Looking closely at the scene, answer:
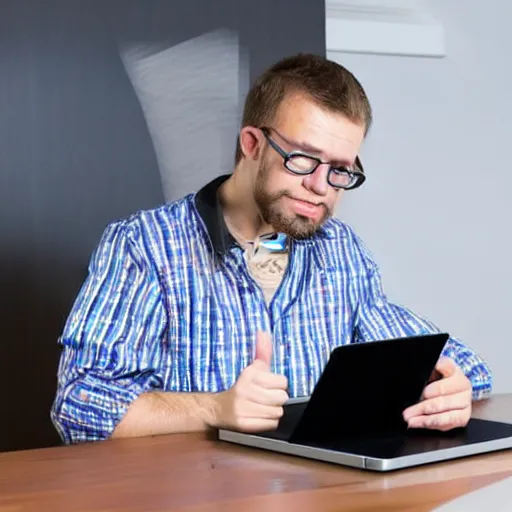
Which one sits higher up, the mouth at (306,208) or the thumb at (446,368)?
the mouth at (306,208)

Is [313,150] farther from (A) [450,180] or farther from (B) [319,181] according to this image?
(A) [450,180]

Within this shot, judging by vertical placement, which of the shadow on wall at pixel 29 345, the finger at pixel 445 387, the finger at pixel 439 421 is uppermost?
the finger at pixel 445 387

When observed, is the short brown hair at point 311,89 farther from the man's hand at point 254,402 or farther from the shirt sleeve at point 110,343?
the man's hand at point 254,402

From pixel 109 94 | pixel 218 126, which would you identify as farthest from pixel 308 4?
pixel 109 94

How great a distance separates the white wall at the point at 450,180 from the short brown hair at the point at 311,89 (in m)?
0.99

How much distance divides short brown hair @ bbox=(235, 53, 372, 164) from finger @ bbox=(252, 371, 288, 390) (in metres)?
0.61

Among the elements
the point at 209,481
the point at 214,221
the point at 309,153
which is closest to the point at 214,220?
the point at 214,221

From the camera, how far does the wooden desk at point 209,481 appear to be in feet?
3.66

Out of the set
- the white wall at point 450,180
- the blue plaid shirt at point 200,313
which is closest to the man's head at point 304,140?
the blue plaid shirt at point 200,313

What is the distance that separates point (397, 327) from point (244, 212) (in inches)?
16.2

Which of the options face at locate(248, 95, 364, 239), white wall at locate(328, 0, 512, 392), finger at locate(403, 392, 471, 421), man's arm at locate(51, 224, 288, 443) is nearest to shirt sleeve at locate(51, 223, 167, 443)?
man's arm at locate(51, 224, 288, 443)

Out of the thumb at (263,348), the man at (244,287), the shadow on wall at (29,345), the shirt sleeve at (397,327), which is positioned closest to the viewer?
the thumb at (263,348)

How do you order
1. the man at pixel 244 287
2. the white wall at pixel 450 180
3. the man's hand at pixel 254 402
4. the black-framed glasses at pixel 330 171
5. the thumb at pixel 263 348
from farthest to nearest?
the white wall at pixel 450 180, the black-framed glasses at pixel 330 171, the man at pixel 244 287, the thumb at pixel 263 348, the man's hand at pixel 254 402

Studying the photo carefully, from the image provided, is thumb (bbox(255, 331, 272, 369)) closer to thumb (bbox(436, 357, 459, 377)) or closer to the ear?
thumb (bbox(436, 357, 459, 377))
